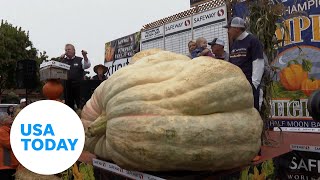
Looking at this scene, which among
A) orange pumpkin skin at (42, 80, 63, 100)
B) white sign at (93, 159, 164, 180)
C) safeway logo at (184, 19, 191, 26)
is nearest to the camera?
white sign at (93, 159, 164, 180)

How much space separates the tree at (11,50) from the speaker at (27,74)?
22.7 meters

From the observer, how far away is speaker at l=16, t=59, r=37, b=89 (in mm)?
7234

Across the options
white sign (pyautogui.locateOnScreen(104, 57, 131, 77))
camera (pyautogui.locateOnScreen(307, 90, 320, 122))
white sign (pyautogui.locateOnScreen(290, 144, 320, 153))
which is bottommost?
white sign (pyautogui.locateOnScreen(290, 144, 320, 153))

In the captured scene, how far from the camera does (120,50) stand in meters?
12.8

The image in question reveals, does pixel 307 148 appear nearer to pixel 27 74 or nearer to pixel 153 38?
pixel 27 74

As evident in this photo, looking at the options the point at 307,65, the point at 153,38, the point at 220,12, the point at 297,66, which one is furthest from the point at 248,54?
the point at 153,38

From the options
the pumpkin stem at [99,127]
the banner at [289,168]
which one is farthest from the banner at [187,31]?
the pumpkin stem at [99,127]

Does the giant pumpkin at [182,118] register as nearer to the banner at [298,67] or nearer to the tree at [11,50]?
the banner at [298,67]

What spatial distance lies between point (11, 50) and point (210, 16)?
25712mm

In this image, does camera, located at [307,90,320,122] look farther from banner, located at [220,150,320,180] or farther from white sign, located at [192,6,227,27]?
white sign, located at [192,6,227,27]

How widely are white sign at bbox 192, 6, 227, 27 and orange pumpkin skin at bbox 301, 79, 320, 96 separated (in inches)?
116

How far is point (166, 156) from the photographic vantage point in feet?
7.71

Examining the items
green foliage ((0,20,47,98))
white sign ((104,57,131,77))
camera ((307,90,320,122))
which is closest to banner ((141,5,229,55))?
white sign ((104,57,131,77))

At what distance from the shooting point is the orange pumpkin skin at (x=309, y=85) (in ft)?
15.7
